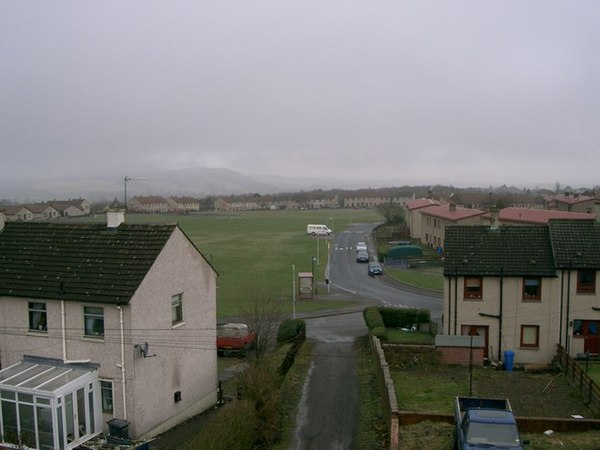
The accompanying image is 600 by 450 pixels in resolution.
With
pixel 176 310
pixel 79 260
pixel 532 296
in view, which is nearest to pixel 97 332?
pixel 79 260

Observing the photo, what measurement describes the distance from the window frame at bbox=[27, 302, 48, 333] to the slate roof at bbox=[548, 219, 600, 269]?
2530cm

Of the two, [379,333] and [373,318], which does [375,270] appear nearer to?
[373,318]

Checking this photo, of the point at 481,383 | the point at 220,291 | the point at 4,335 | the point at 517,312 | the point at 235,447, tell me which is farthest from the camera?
the point at 220,291

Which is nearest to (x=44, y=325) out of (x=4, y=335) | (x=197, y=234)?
(x=4, y=335)

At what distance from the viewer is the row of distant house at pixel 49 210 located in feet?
430

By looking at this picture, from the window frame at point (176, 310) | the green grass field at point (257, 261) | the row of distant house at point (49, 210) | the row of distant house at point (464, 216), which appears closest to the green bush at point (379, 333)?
the green grass field at point (257, 261)

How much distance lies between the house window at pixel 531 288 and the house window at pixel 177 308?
737 inches

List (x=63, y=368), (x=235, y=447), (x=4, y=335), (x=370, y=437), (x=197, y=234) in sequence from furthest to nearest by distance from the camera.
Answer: (x=197, y=234)
(x=4, y=335)
(x=63, y=368)
(x=370, y=437)
(x=235, y=447)

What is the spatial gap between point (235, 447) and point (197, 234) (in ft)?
327

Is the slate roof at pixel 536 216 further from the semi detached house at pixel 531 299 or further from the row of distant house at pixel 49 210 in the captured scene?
the row of distant house at pixel 49 210

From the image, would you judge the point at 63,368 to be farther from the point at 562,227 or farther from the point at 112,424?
the point at 562,227

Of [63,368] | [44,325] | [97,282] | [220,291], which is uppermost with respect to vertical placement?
[97,282]

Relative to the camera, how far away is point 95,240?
75.0ft

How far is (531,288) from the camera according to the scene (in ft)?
101
